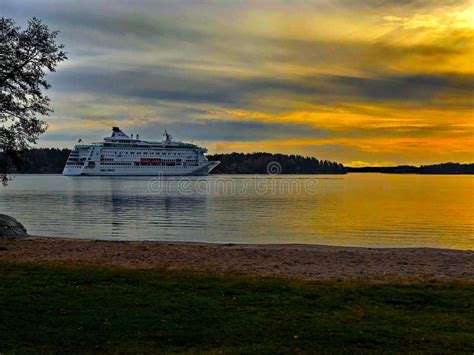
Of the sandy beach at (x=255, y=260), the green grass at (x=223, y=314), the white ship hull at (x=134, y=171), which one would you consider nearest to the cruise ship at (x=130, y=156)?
the white ship hull at (x=134, y=171)

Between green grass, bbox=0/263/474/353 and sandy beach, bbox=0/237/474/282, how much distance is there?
1593 mm

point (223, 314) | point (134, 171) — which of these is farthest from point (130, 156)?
point (223, 314)

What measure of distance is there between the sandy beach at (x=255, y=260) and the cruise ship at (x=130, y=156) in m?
104

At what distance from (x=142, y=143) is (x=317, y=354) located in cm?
11544

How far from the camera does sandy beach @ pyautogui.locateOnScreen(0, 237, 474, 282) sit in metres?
11.1

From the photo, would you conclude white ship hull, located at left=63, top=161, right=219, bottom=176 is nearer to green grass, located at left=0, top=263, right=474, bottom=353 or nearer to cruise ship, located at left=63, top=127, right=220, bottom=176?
cruise ship, located at left=63, top=127, right=220, bottom=176

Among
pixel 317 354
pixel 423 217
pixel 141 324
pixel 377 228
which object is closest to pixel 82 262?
pixel 141 324

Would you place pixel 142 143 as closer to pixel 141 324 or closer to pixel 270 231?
pixel 270 231

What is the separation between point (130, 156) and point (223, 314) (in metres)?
114

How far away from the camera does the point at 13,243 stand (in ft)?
53.0

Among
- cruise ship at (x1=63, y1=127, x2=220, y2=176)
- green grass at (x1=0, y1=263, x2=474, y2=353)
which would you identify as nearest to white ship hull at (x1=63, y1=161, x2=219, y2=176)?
cruise ship at (x1=63, y1=127, x2=220, y2=176)

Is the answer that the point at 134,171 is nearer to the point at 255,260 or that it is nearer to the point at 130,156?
the point at 130,156

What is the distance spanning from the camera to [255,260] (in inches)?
525

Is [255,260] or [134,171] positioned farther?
[134,171]
